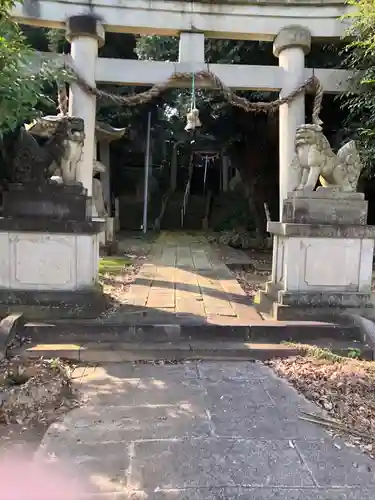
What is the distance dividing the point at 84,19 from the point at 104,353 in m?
5.82

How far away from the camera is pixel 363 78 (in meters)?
8.20

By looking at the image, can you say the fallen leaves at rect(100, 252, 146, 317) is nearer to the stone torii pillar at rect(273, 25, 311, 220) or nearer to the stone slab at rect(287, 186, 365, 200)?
the stone slab at rect(287, 186, 365, 200)

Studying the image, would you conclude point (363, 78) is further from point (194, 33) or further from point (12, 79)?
point (12, 79)

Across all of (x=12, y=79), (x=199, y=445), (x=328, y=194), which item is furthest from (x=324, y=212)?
(x=12, y=79)

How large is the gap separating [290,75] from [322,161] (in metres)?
3.54

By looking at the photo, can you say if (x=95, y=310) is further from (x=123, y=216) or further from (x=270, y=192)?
(x=123, y=216)

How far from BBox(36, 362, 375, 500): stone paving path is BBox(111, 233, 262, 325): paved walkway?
1.27 meters

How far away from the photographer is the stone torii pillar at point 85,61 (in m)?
7.60

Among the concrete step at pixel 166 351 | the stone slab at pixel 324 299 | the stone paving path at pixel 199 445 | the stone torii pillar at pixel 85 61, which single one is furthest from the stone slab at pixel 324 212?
the stone torii pillar at pixel 85 61

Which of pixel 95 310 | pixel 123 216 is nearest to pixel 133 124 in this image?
pixel 123 216

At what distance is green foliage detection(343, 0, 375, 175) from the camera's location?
24.6ft

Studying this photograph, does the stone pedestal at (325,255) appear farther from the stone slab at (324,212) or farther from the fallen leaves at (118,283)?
the fallen leaves at (118,283)

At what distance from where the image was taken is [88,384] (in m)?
3.79

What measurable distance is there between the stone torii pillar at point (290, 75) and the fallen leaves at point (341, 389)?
13.3 ft
